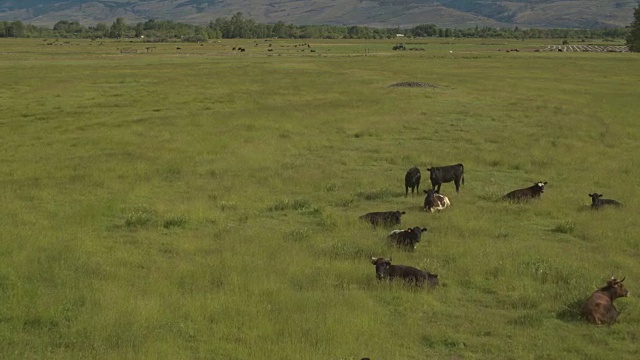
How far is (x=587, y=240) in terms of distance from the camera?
17.5 m

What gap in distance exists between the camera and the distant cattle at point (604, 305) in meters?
12.0

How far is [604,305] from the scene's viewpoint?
12109 millimetres

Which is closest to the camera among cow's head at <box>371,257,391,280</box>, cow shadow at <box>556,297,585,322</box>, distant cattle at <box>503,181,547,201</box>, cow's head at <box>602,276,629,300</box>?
cow shadow at <box>556,297,585,322</box>

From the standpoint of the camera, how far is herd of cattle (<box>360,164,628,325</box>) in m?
12.1

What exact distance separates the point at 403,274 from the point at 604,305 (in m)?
3.91

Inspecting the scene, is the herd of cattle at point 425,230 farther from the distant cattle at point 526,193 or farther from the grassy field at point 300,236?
the grassy field at point 300,236

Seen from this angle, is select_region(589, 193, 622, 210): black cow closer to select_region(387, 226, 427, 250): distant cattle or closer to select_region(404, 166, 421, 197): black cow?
select_region(404, 166, 421, 197): black cow

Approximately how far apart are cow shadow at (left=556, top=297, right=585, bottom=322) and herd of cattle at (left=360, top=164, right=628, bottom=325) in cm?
14

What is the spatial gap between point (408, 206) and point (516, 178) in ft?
21.8

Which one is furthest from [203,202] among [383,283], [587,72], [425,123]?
[587,72]

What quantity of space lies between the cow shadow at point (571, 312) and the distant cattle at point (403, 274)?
2559 millimetres

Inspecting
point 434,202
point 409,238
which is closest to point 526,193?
point 434,202

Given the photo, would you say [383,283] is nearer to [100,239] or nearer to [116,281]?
[116,281]

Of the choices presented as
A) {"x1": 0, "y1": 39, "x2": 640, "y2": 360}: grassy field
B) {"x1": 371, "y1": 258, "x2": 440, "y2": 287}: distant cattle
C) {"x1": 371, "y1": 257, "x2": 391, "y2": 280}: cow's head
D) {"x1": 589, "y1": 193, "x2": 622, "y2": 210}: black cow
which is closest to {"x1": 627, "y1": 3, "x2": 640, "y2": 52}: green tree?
{"x1": 0, "y1": 39, "x2": 640, "y2": 360}: grassy field
